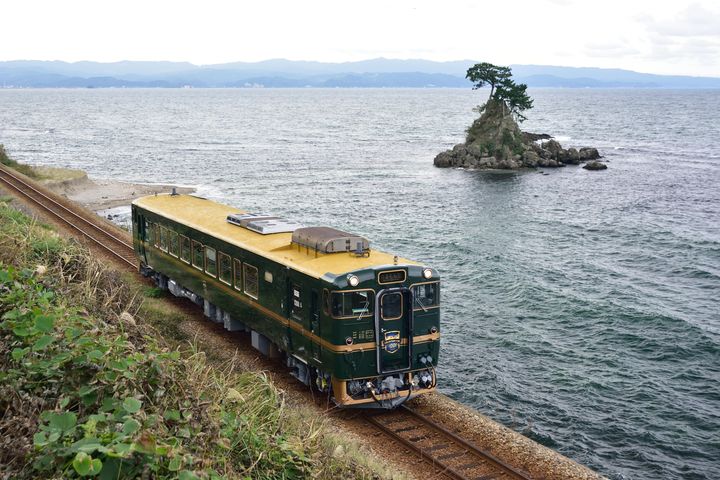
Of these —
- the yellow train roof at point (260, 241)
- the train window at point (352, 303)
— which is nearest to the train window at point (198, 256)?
the yellow train roof at point (260, 241)

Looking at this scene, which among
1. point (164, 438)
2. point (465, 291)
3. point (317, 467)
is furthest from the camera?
point (465, 291)

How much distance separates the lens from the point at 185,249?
22156 millimetres

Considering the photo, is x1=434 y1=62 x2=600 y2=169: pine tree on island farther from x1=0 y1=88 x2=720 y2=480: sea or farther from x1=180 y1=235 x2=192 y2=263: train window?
x1=180 y1=235 x2=192 y2=263: train window

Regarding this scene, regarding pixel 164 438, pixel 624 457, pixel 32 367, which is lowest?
pixel 624 457

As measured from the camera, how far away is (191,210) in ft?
77.0

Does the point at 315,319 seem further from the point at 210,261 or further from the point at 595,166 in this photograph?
the point at 595,166

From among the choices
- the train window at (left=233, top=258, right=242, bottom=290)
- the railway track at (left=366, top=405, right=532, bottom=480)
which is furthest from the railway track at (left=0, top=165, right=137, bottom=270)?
the railway track at (left=366, top=405, right=532, bottom=480)

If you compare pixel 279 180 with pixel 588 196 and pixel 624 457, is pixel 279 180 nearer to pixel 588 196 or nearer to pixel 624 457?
pixel 588 196

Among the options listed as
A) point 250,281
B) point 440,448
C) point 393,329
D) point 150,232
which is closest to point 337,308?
point 393,329

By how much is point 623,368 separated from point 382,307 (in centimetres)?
1332

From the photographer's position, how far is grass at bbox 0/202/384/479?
6.59 meters

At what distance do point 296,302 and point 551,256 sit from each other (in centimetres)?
2760

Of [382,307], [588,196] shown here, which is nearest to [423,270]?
[382,307]

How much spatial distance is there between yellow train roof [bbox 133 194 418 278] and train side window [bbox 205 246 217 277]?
550 mm
